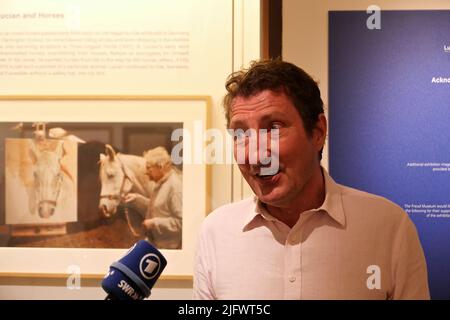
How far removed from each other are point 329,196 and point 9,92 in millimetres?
798

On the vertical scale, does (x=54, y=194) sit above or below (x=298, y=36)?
below

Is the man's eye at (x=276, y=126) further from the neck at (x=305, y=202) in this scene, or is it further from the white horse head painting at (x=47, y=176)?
the white horse head painting at (x=47, y=176)

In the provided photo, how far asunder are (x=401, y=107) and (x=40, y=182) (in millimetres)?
851

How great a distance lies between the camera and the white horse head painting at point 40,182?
1226 mm

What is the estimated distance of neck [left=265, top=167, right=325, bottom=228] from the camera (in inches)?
38.4

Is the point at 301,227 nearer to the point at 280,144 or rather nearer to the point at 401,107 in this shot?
the point at 280,144

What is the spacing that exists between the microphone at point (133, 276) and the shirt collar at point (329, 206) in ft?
0.66

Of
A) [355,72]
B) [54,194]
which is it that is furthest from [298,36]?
[54,194]

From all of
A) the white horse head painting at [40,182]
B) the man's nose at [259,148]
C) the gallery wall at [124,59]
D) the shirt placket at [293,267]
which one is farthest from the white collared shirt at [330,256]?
the white horse head painting at [40,182]

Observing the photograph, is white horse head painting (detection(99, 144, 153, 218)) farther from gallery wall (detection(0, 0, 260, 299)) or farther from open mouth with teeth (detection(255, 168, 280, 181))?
open mouth with teeth (detection(255, 168, 280, 181))

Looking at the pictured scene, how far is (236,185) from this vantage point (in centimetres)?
119

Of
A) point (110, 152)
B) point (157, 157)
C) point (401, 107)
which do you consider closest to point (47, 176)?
point (110, 152)

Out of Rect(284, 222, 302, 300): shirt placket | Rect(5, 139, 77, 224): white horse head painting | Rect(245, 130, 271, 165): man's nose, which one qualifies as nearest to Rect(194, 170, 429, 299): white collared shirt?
Rect(284, 222, 302, 300): shirt placket

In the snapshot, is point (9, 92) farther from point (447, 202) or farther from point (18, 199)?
point (447, 202)
